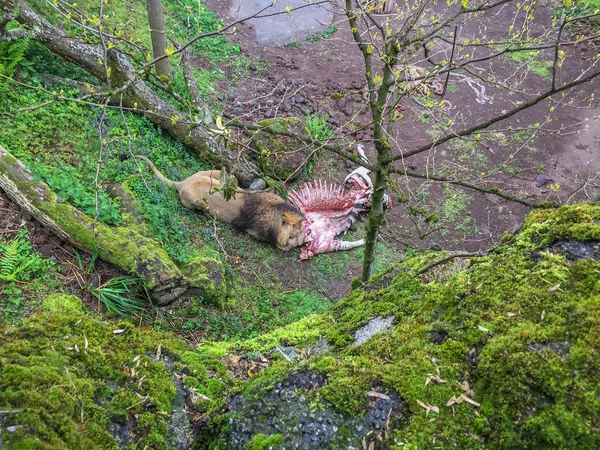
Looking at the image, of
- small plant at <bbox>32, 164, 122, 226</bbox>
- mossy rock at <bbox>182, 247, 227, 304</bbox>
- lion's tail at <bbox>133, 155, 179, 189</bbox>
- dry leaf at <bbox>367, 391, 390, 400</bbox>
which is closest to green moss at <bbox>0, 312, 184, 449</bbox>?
dry leaf at <bbox>367, 391, 390, 400</bbox>

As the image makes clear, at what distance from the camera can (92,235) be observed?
14.8 ft

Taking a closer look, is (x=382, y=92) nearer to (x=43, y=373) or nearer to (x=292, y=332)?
(x=292, y=332)

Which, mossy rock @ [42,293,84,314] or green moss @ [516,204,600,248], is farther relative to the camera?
mossy rock @ [42,293,84,314]

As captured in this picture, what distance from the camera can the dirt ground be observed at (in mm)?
8016

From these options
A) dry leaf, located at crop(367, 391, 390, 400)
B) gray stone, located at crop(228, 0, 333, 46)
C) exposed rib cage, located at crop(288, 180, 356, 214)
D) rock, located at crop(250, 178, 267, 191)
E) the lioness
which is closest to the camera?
dry leaf, located at crop(367, 391, 390, 400)

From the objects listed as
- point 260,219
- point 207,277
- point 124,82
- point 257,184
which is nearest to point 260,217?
point 260,219

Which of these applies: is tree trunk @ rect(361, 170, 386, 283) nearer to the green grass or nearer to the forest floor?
the forest floor

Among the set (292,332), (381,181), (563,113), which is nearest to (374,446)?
(292,332)

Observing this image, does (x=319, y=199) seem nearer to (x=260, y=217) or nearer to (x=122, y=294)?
(x=260, y=217)

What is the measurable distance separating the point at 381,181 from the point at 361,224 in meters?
3.82

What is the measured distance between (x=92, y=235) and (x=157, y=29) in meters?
3.84

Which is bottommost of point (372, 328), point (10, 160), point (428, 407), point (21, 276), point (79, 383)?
point (79, 383)

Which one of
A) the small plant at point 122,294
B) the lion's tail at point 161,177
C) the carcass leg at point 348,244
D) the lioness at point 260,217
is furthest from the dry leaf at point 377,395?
the carcass leg at point 348,244

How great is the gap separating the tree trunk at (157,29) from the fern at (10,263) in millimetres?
3291
